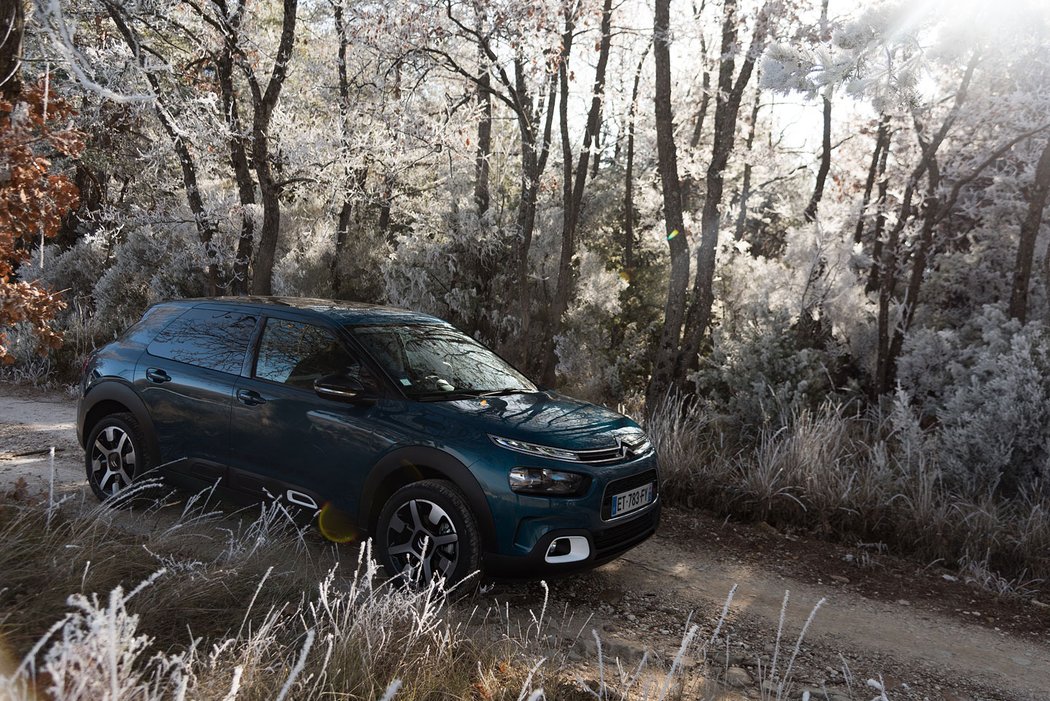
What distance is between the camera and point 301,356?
193 inches

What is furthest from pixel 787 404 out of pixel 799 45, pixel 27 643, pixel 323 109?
pixel 323 109

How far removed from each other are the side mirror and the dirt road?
141 centimetres

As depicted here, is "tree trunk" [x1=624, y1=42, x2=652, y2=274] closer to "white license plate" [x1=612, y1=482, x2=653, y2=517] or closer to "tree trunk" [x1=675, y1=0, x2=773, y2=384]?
"tree trunk" [x1=675, y1=0, x2=773, y2=384]

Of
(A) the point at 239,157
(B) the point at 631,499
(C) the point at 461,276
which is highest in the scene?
(A) the point at 239,157

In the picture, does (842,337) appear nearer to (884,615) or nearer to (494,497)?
(884,615)

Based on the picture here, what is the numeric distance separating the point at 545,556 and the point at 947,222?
12.5m

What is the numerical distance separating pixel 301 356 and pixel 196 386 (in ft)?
2.87

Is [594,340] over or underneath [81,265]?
underneath

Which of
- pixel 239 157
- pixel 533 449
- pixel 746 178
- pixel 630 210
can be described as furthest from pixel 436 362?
pixel 746 178

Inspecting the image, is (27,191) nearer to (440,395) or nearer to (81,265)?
(440,395)

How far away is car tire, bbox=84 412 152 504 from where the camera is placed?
544 centimetres

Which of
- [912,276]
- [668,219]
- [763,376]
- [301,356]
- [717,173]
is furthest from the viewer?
[912,276]

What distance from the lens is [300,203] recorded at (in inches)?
695

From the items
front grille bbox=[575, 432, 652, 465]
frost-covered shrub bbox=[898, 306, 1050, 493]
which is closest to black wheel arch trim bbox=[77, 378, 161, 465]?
front grille bbox=[575, 432, 652, 465]
